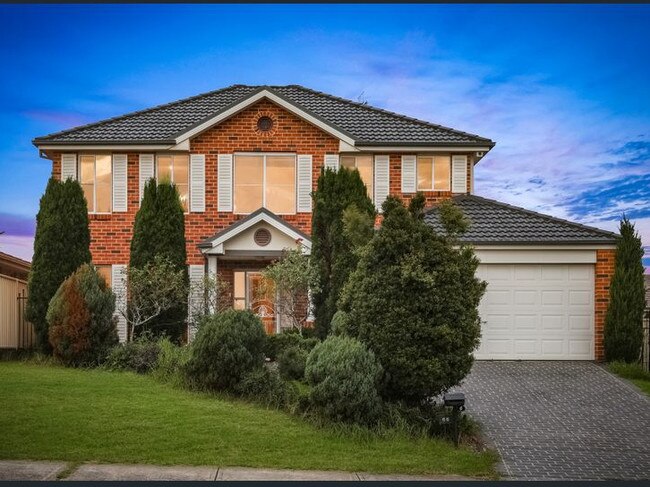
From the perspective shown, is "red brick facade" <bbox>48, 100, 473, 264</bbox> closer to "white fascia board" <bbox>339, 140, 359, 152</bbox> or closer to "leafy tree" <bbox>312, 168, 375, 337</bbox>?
"white fascia board" <bbox>339, 140, 359, 152</bbox>

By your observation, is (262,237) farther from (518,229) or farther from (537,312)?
(537,312)

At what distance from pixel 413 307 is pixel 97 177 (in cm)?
1368

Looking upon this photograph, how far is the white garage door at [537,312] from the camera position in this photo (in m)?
18.2

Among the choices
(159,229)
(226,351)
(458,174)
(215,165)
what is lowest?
(226,351)

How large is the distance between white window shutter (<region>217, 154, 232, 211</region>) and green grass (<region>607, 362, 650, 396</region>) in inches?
447

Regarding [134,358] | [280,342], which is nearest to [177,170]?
[280,342]

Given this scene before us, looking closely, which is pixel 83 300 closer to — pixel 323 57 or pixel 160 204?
pixel 160 204

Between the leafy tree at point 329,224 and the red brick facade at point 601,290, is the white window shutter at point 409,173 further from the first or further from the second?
the red brick facade at point 601,290

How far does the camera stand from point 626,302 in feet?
58.2

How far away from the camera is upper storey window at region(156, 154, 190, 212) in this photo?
22547mm

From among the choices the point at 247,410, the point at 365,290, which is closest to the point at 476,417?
the point at 365,290

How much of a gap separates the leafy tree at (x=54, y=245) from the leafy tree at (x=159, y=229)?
1324 mm

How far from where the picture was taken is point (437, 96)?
17.8 m

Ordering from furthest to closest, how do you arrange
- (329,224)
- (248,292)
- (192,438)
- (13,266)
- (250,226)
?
1. (248,292)
2. (13,266)
3. (250,226)
4. (329,224)
5. (192,438)
